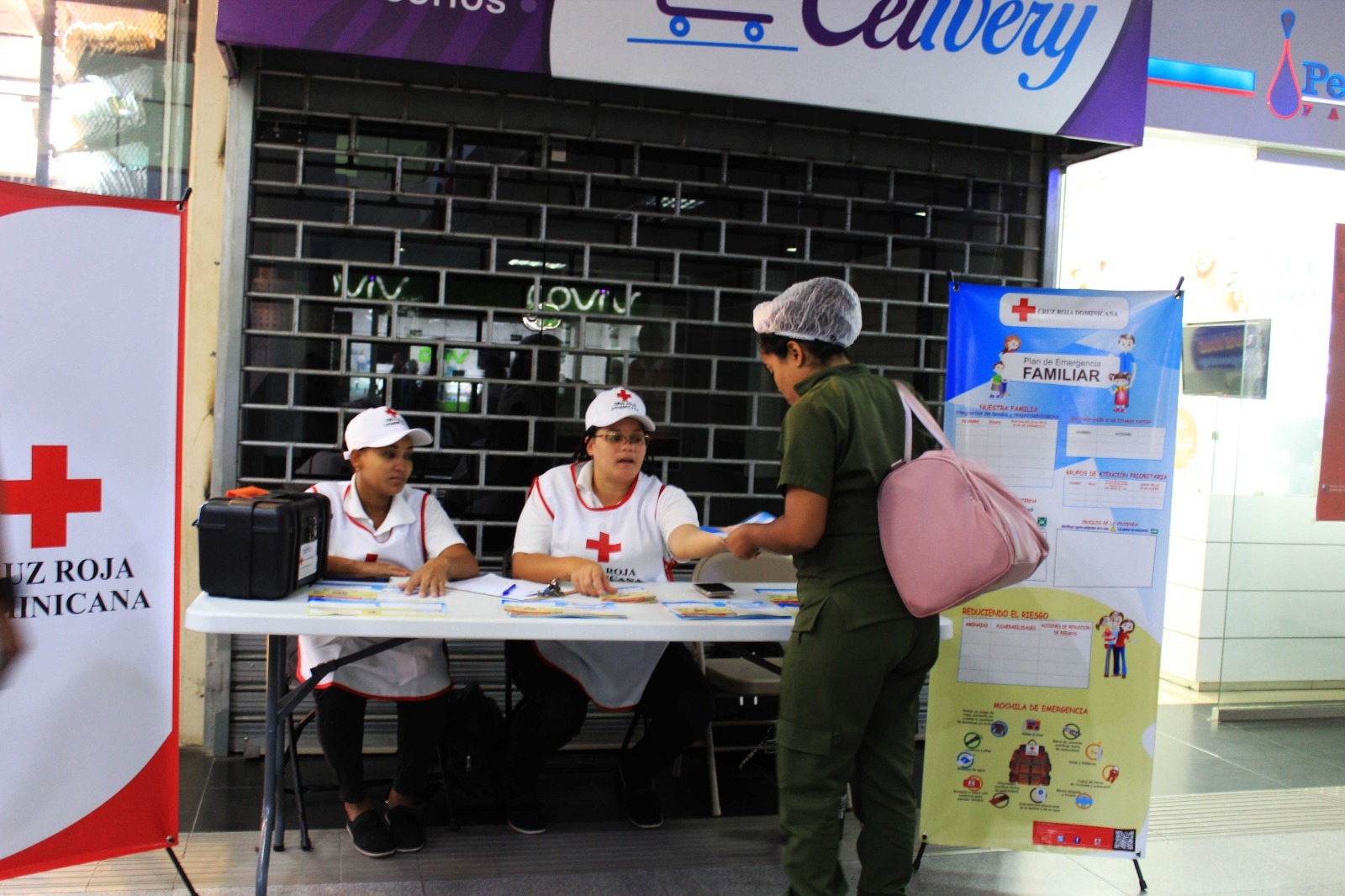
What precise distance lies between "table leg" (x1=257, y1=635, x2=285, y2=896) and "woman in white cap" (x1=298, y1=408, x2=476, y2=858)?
33cm

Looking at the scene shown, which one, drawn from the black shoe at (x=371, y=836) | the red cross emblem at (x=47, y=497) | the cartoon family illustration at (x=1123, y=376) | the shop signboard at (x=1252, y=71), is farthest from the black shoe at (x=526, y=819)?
the shop signboard at (x=1252, y=71)

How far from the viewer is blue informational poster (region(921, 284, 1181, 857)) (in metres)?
3.26

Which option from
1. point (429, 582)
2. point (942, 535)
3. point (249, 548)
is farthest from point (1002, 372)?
point (249, 548)

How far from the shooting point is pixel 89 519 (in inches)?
104

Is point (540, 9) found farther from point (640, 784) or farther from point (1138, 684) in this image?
point (1138, 684)

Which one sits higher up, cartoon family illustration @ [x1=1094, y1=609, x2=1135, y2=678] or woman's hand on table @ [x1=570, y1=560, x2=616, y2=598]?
woman's hand on table @ [x1=570, y1=560, x2=616, y2=598]

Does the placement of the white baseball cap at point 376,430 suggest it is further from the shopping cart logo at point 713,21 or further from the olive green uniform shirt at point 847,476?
the shopping cart logo at point 713,21

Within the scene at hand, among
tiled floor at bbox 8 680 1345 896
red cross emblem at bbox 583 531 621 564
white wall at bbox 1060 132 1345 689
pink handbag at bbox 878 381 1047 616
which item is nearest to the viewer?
pink handbag at bbox 878 381 1047 616

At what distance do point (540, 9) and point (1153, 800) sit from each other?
3982 millimetres

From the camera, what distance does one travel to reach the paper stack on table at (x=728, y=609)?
2875mm

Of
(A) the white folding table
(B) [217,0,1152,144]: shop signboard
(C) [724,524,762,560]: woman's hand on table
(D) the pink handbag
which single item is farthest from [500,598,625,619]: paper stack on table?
(B) [217,0,1152,144]: shop signboard

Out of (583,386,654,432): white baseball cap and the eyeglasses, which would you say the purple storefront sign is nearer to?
(583,386,654,432): white baseball cap

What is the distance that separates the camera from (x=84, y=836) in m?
2.68

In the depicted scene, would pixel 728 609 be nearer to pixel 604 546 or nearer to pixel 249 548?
pixel 604 546
